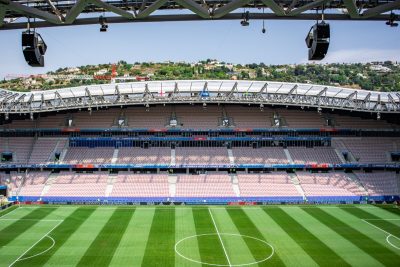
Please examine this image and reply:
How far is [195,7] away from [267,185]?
40126 millimetres

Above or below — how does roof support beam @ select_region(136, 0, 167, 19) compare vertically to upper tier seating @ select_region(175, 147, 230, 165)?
above

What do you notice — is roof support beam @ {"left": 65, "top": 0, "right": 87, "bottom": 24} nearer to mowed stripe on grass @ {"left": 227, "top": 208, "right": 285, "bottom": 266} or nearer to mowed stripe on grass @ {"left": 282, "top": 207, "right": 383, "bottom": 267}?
mowed stripe on grass @ {"left": 227, "top": 208, "right": 285, "bottom": 266}

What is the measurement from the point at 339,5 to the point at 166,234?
25536 millimetres

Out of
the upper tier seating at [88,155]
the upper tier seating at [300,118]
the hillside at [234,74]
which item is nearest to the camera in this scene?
the upper tier seating at [88,155]

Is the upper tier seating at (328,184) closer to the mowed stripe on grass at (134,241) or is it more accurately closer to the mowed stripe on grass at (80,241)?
the mowed stripe on grass at (134,241)

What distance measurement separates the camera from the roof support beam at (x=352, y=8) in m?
9.08

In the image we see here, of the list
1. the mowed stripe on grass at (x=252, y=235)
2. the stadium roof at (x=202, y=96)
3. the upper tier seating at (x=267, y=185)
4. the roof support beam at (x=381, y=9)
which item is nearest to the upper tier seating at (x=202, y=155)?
the upper tier seating at (x=267, y=185)

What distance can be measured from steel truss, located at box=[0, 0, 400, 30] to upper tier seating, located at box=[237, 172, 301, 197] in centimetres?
3696

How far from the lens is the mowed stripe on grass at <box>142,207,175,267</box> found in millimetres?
27594

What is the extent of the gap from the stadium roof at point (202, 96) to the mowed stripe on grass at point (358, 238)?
1423 centimetres

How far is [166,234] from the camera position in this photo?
109ft

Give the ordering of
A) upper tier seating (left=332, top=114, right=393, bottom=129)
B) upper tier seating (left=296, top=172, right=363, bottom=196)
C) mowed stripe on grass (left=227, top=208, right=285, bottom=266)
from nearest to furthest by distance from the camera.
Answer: mowed stripe on grass (left=227, top=208, right=285, bottom=266), upper tier seating (left=296, top=172, right=363, bottom=196), upper tier seating (left=332, top=114, right=393, bottom=129)

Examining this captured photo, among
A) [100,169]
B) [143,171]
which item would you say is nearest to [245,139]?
[143,171]

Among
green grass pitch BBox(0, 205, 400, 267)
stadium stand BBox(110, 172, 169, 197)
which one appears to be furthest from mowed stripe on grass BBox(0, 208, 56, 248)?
stadium stand BBox(110, 172, 169, 197)
